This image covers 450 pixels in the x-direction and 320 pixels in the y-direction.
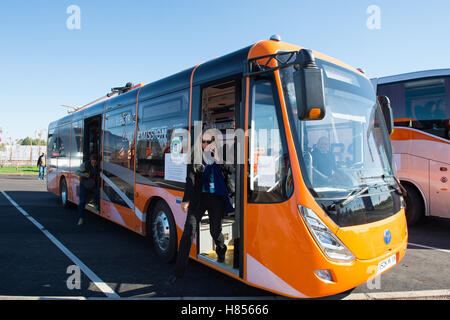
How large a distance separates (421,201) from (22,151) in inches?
1665

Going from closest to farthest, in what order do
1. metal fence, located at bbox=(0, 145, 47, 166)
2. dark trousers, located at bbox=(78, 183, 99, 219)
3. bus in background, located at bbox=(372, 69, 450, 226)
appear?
1. bus in background, located at bbox=(372, 69, 450, 226)
2. dark trousers, located at bbox=(78, 183, 99, 219)
3. metal fence, located at bbox=(0, 145, 47, 166)

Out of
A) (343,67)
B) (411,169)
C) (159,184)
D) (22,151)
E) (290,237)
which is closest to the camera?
(290,237)

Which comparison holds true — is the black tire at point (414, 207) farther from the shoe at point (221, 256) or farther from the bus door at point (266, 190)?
the bus door at point (266, 190)

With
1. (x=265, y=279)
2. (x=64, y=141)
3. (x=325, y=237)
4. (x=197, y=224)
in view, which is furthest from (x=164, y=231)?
(x=64, y=141)

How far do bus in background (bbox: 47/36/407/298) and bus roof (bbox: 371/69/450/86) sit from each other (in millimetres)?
4091

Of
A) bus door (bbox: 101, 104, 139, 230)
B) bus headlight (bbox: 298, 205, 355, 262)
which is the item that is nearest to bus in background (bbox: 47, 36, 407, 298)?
bus headlight (bbox: 298, 205, 355, 262)

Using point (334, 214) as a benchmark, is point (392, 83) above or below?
above

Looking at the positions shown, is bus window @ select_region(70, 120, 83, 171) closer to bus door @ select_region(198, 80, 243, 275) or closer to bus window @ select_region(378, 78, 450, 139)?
bus door @ select_region(198, 80, 243, 275)

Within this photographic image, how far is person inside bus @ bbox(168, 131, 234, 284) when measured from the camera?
4.02 meters

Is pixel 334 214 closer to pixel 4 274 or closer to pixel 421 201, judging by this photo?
pixel 4 274

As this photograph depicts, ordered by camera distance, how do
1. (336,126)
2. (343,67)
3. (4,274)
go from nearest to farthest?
(336,126) → (343,67) → (4,274)

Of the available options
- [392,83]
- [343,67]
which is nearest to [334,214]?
[343,67]
